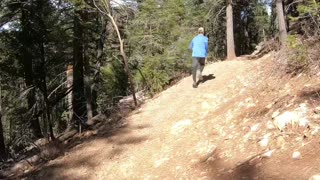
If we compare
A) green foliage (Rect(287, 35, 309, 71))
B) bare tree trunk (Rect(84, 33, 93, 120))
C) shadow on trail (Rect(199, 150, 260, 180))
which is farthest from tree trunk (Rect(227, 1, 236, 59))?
shadow on trail (Rect(199, 150, 260, 180))

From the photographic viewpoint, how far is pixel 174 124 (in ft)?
32.2

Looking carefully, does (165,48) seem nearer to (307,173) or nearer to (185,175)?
(185,175)

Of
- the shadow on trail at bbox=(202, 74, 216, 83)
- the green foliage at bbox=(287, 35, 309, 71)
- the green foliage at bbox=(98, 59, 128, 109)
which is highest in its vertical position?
the green foliage at bbox=(287, 35, 309, 71)

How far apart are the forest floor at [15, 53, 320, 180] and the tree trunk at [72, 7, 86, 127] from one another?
5.06 m

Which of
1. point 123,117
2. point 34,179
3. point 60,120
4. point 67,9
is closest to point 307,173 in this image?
point 34,179

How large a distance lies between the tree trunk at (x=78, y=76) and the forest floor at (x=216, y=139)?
16.6 ft

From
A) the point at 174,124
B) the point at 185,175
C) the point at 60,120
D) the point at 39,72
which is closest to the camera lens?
the point at 185,175

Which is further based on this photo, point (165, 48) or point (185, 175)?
point (165, 48)

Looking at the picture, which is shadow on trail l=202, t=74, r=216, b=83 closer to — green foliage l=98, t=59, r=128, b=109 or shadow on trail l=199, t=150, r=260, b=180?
shadow on trail l=199, t=150, r=260, b=180

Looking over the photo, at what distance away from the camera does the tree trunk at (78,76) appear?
1587cm

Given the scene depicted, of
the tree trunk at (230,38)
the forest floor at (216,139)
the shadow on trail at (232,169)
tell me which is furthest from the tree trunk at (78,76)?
the shadow on trail at (232,169)

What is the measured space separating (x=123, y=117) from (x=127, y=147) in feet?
10.9

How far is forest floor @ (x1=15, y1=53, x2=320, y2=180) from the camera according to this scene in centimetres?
599

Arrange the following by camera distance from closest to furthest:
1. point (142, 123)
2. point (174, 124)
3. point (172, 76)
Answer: point (174, 124), point (142, 123), point (172, 76)
